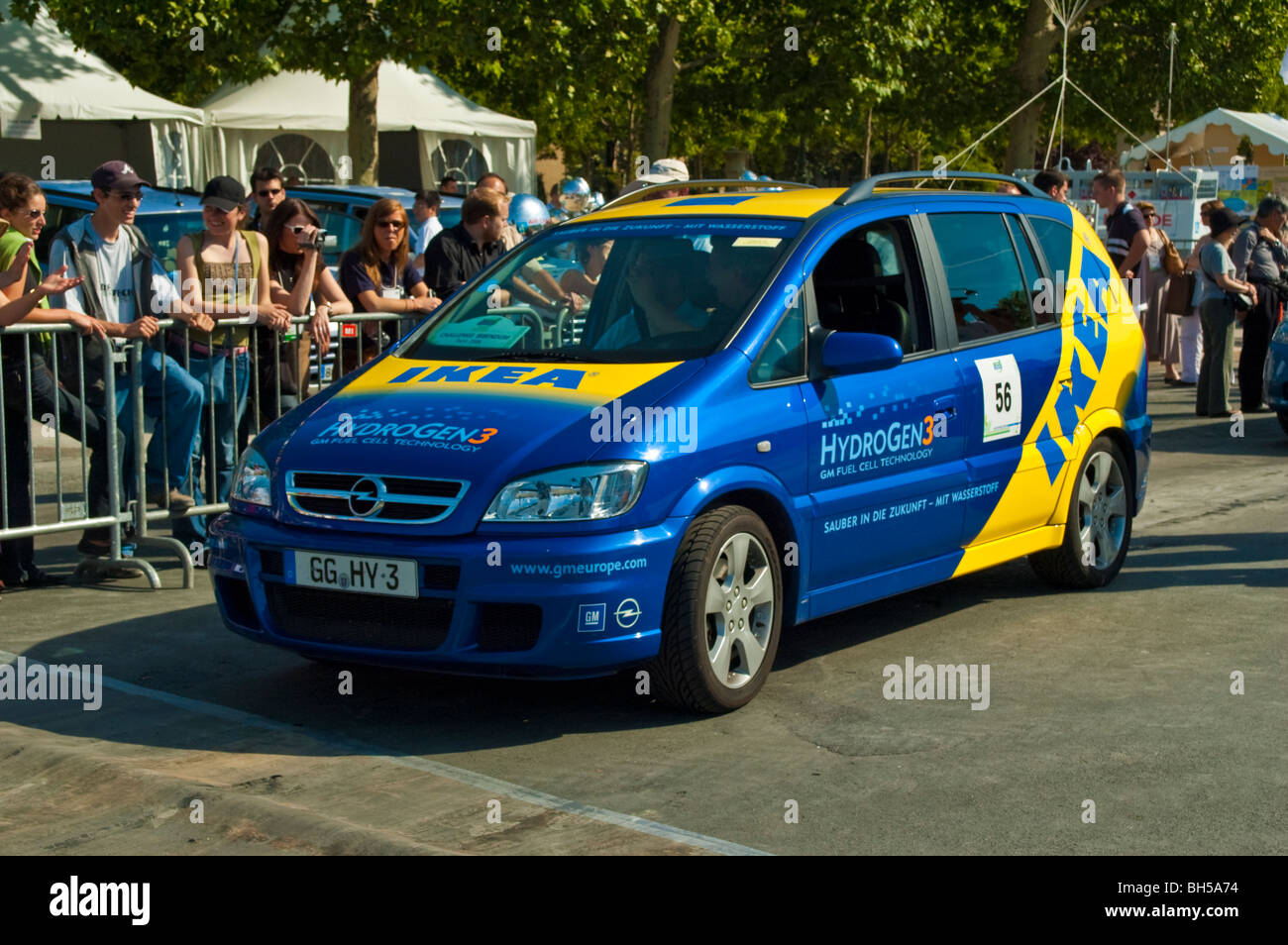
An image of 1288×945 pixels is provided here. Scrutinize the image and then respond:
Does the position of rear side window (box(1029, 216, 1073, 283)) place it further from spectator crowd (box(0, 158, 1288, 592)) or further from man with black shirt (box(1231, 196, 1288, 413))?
man with black shirt (box(1231, 196, 1288, 413))

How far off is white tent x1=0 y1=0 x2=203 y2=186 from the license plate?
72.2 feet

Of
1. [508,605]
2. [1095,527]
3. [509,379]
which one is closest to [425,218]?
[1095,527]

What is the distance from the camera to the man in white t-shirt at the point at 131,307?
343 inches

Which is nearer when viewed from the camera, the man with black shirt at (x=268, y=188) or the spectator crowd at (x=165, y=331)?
the spectator crowd at (x=165, y=331)

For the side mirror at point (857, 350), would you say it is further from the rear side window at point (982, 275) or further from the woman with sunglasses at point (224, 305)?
the woman with sunglasses at point (224, 305)

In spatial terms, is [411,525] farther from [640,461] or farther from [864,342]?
[864,342]

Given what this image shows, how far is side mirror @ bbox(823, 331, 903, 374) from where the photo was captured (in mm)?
6500

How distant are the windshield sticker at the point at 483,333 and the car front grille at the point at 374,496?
1.11m

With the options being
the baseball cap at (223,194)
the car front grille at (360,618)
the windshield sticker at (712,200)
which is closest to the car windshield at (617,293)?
the windshield sticker at (712,200)

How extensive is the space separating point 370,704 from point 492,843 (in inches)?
65.0

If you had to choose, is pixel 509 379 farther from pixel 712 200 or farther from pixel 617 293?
pixel 712 200

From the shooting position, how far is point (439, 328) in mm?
7199

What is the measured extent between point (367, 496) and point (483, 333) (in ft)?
4.23

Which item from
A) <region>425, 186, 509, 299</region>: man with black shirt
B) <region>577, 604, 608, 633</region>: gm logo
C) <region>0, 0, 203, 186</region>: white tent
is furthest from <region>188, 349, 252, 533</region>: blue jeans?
<region>0, 0, 203, 186</region>: white tent
